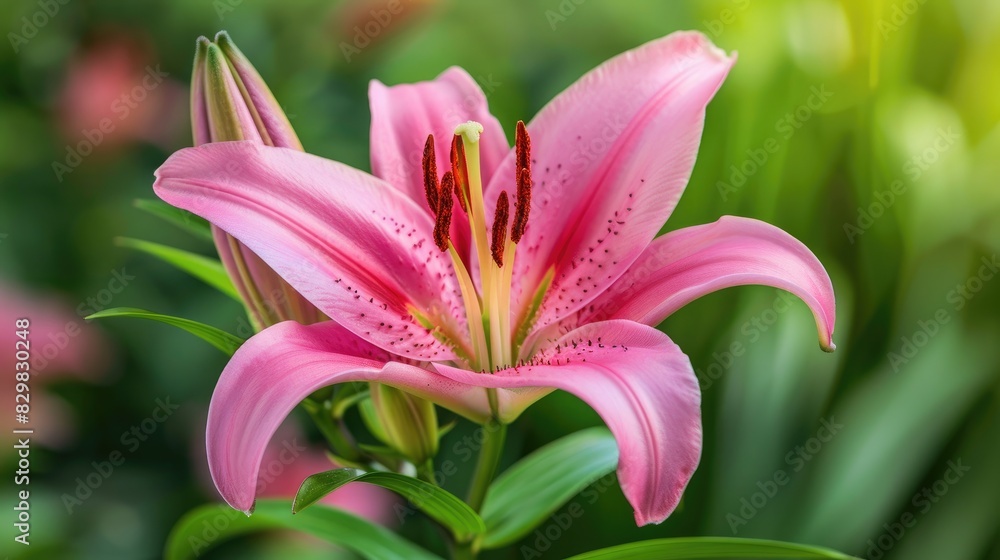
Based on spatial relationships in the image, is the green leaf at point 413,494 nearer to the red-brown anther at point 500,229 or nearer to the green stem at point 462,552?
the green stem at point 462,552

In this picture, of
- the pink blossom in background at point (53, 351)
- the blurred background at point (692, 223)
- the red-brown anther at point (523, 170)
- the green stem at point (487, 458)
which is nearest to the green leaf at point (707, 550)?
the green stem at point (487, 458)

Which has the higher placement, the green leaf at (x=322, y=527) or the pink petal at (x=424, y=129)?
the pink petal at (x=424, y=129)

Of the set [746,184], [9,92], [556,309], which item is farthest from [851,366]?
[9,92]

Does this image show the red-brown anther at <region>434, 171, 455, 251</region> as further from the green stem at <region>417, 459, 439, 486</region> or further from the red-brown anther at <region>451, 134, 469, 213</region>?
the green stem at <region>417, 459, 439, 486</region>

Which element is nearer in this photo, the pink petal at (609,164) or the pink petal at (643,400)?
the pink petal at (643,400)

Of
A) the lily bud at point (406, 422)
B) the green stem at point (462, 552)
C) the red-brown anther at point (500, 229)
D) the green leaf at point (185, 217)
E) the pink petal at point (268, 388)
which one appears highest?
the green leaf at point (185, 217)

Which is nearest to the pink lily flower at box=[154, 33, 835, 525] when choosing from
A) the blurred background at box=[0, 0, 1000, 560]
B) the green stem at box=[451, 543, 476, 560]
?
the green stem at box=[451, 543, 476, 560]

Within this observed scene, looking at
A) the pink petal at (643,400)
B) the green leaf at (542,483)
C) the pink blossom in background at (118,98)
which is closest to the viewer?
the pink petal at (643,400)
